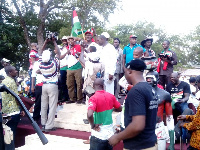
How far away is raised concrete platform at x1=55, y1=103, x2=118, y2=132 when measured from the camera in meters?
6.54

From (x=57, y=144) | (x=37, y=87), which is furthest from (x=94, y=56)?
(x=57, y=144)

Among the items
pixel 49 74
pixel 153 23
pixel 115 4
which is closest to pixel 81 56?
pixel 49 74

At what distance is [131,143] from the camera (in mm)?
2621

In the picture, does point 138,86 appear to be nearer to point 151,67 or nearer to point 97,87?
point 97,87

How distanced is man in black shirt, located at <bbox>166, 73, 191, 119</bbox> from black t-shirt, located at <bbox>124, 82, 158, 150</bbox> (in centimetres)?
328

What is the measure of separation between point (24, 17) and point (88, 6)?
4.79 metres

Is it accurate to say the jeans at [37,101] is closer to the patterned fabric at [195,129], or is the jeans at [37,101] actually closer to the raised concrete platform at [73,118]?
the raised concrete platform at [73,118]

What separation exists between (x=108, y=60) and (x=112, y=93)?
2.89 feet

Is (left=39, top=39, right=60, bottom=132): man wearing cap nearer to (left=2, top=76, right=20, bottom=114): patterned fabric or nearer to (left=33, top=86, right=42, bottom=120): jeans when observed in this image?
(left=33, top=86, right=42, bottom=120): jeans

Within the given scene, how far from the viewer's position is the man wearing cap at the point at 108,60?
20.4 ft

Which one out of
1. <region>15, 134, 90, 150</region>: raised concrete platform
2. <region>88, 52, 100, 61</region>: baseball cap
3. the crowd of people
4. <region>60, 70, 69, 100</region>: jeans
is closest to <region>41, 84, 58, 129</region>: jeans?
the crowd of people

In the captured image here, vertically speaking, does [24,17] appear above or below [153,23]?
below

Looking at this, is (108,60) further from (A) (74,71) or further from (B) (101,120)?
(B) (101,120)

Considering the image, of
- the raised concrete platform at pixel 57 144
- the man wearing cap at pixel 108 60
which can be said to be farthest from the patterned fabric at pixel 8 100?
the man wearing cap at pixel 108 60
